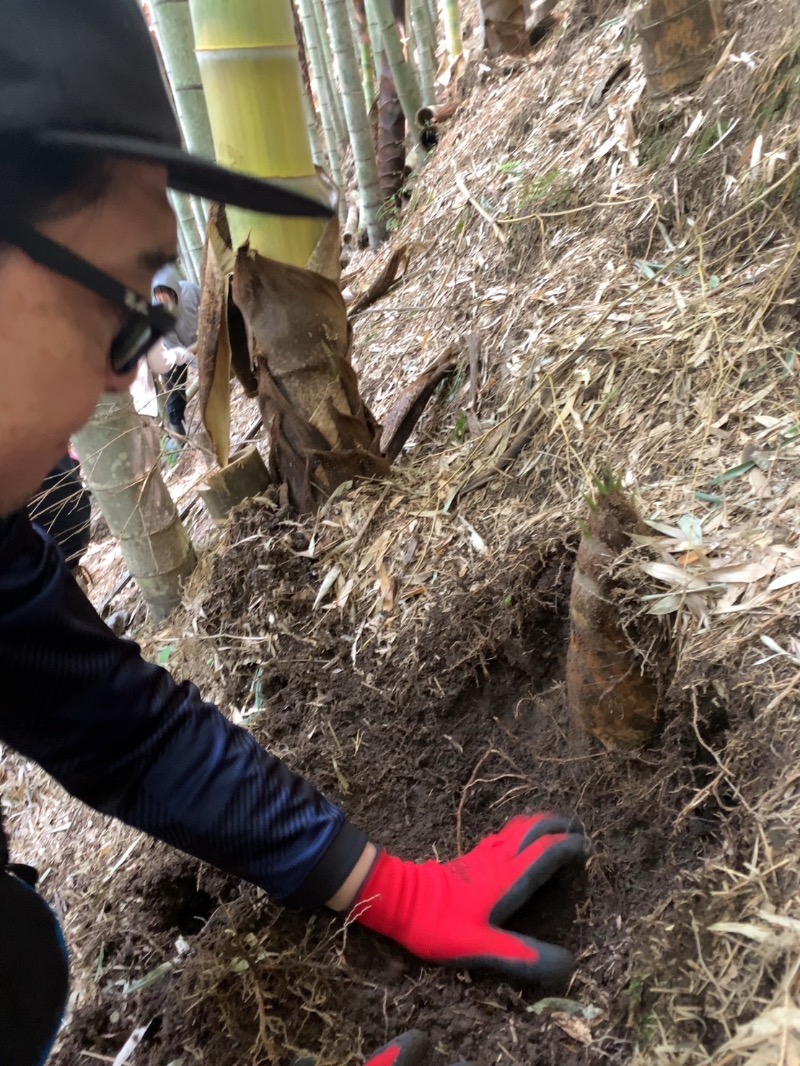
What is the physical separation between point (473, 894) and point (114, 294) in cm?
108

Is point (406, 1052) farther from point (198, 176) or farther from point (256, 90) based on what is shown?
point (256, 90)

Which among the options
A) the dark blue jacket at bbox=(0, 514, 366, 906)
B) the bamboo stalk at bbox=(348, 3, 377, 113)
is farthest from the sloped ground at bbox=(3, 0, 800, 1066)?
the bamboo stalk at bbox=(348, 3, 377, 113)

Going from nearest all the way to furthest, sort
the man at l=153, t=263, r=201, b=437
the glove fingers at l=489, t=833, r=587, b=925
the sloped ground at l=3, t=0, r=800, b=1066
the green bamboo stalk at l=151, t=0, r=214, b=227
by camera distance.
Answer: the sloped ground at l=3, t=0, r=800, b=1066 < the glove fingers at l=489, t=833, r=587, b=925 < the green bamboo stalk at l=151, t=0, r=214, b=227 < the man at l=153, t=263, r=201, b=437

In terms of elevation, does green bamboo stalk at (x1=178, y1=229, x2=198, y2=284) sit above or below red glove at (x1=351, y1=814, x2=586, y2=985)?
above

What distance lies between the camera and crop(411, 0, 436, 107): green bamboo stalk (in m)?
5.03

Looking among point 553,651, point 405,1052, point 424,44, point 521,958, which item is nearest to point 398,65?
point 424,44

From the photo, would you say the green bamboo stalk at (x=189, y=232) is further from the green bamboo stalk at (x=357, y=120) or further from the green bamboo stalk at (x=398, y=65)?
the green bamboo stalk at (x=398, y=65)

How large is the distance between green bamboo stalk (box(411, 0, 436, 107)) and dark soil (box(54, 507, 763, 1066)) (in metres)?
4.66

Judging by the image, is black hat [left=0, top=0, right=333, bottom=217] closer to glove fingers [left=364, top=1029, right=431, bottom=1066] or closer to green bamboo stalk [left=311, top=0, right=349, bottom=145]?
glove fingers [left=364, top=1029, right=431, bottom=1066]

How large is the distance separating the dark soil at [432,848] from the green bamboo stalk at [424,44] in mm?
4663

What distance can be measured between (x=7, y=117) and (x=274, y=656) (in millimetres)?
1311

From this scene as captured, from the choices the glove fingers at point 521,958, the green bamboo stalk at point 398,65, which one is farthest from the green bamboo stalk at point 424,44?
the glove fingers at point 521,958

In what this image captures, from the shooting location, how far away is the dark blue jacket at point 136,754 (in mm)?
1208

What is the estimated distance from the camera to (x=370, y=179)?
408cm
